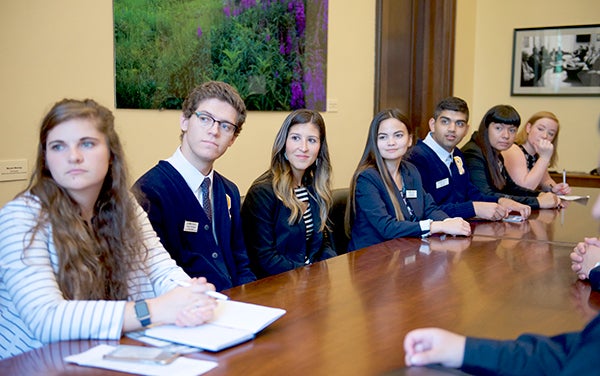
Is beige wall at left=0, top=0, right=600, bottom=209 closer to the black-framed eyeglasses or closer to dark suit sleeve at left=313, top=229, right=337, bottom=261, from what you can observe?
the black-framed eyeglasses

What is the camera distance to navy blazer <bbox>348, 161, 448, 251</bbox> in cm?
292

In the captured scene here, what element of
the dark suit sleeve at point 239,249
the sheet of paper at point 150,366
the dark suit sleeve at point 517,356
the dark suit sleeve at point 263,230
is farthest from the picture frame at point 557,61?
the sheet of paper at point 150,366

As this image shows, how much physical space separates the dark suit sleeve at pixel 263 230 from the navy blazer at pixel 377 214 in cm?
41

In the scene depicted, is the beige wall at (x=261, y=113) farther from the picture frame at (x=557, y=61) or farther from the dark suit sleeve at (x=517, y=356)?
the dark suit sleeve at (x=517, y=356)

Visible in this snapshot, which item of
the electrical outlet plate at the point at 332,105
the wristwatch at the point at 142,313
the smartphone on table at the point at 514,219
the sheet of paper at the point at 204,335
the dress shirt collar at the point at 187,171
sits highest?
the electrical outlet plate at the point at 332,105

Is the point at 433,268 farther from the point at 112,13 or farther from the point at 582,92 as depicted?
the point at 582,92

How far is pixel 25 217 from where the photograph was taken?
1597 millimetres

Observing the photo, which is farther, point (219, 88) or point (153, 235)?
point (219, 88)

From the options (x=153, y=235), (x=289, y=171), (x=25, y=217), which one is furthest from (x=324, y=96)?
(x=25, y=217)

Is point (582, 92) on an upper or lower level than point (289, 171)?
upper

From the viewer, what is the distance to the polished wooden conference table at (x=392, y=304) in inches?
53.5

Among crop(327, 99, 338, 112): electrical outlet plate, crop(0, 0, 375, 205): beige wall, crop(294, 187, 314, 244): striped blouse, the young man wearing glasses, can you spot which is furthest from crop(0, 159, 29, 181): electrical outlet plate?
crop(327, 99, 338, 112): electrical outlet plate

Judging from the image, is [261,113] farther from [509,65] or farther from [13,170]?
[509,65]

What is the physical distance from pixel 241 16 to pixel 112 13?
1.14m
